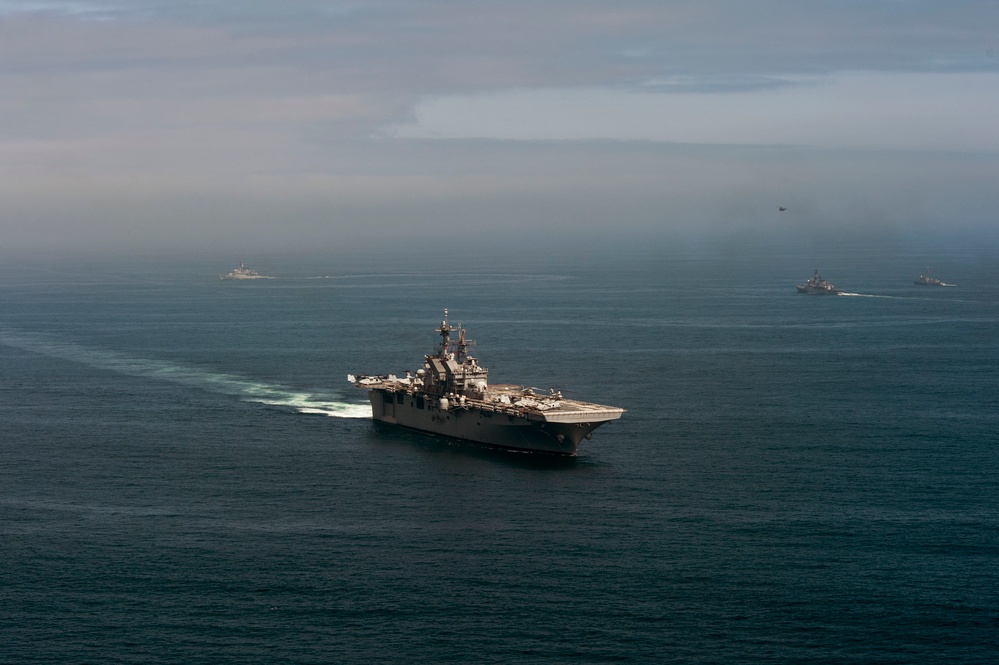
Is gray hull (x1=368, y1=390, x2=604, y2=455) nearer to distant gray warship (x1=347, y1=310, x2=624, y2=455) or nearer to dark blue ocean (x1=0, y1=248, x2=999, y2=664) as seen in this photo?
distant gray warship (x1=347, y1=310, x2=624, y2=455)

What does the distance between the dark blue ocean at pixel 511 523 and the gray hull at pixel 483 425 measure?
167cm

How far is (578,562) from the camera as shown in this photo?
224 ft

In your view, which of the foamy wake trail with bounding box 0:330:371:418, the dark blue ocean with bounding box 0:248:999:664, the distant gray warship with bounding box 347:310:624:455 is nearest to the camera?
the dark blue ocean with bounding box 0:248:999:664

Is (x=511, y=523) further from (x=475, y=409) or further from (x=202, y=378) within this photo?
(x=202, y=378)

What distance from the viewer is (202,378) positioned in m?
133

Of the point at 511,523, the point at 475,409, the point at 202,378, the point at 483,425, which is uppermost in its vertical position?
the point at 202,378

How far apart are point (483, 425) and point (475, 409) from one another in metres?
1.66

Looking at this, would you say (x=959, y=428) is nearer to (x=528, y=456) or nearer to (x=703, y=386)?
(x=703, y=386)

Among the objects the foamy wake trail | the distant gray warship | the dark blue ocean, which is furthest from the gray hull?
the foamy wake trail

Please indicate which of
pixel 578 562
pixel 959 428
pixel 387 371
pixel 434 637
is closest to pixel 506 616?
pixel 434 637

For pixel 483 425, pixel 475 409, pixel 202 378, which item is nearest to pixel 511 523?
pixel 483 425

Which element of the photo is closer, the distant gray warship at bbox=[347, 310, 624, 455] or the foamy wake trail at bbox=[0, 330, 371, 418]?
the distant gray warship at bbox=[347, 310, 624, 455]

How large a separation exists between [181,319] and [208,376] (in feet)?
227

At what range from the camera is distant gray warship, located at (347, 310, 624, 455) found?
312ft
